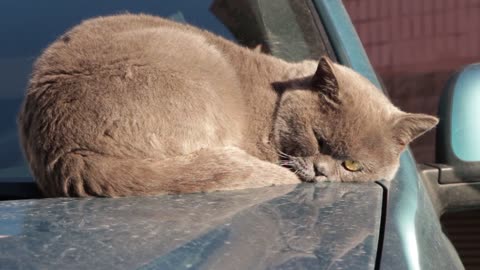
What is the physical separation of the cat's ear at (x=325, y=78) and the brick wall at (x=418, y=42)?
5.35 metres

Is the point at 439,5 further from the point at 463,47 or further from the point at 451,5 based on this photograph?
the point at 463,47

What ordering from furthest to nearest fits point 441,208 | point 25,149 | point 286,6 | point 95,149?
1. point 286,6
2. point 441,208
3. point 25,149
4. point 95,149

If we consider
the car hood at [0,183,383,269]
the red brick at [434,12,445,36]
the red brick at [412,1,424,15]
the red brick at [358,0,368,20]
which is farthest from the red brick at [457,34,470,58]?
the car hood at [0,183,383,269]

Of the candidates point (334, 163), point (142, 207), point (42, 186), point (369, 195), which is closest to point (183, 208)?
point (142, 207)

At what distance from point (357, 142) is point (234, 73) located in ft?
1.57

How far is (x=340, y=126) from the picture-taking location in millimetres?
2727

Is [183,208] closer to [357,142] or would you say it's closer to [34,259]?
[34,259]

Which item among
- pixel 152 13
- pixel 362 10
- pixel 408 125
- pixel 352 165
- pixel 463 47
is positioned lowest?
pixel 352 165

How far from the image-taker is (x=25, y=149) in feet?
7.55

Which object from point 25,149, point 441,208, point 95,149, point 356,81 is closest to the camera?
point 95,149

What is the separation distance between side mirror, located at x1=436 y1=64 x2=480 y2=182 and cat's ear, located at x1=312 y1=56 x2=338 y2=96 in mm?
370

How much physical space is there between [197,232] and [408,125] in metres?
1.37

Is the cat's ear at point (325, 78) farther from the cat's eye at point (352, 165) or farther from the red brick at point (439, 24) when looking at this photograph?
the red brick at point (439, 24)

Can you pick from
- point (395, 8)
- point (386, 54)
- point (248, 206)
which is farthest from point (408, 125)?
point (395, 8)
